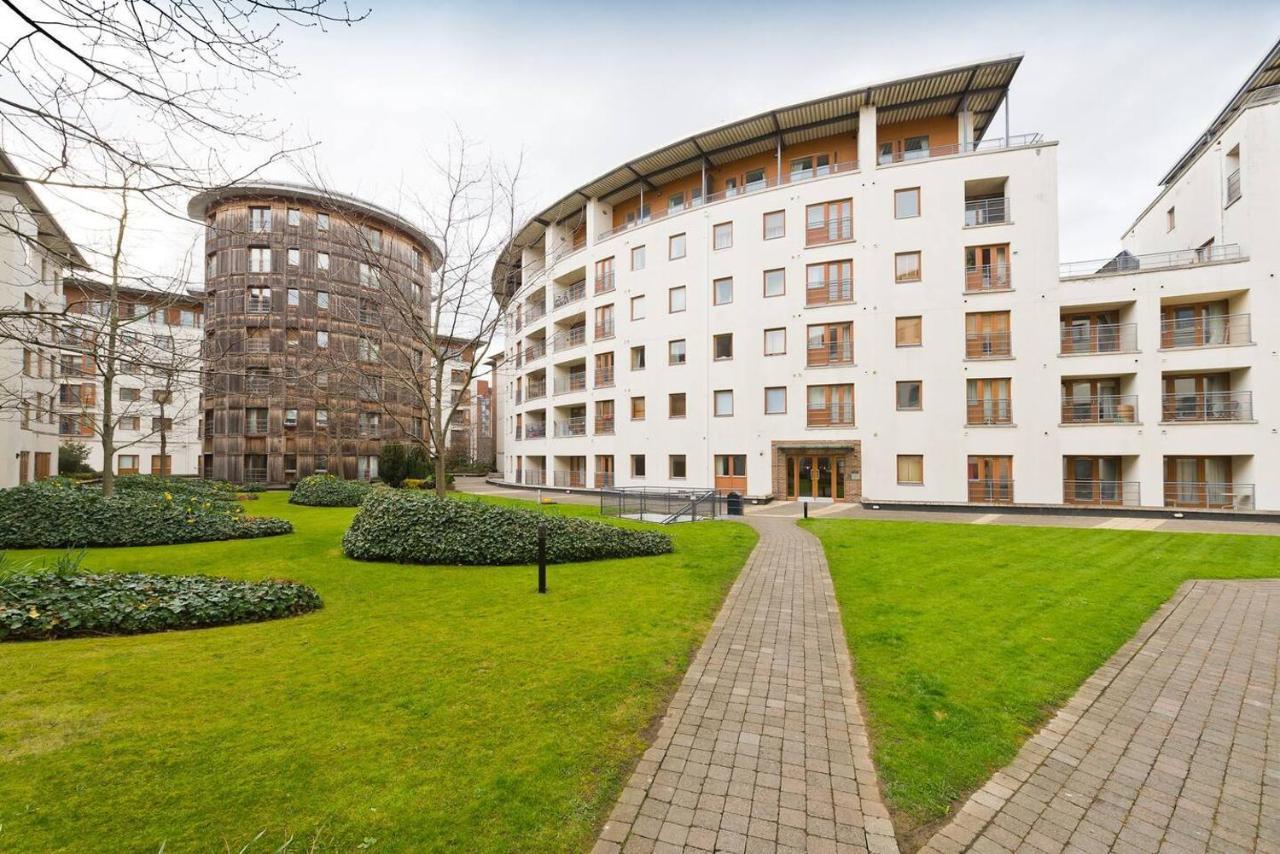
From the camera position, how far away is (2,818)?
2.91 metres

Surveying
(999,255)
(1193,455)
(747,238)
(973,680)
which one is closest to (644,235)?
(747,238)

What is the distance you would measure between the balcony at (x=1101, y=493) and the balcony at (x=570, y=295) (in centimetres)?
2825

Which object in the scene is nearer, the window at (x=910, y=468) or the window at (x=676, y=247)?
the window at (x=910, y=468)

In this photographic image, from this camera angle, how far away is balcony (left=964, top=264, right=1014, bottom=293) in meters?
23.9

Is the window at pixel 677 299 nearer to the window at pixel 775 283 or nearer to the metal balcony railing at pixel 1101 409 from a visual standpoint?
the window at pixel 775 283

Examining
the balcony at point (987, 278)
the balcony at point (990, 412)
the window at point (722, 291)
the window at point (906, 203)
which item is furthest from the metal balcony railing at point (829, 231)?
the balcony at point (990, 412)

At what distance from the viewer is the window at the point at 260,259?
36.8 meters

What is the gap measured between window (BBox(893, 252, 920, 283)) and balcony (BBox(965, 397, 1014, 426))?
A: 6.57 metres

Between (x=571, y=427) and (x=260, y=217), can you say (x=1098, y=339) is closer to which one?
(x=571, y=427)

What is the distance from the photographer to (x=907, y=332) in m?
25.1

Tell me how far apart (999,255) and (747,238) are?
1182 cm

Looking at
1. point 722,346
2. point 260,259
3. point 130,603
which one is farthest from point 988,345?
point 260,259

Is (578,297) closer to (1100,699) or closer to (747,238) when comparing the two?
(747,238)

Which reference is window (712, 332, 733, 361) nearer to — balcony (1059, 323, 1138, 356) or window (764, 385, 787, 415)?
window (764, 385, 787, 415)
